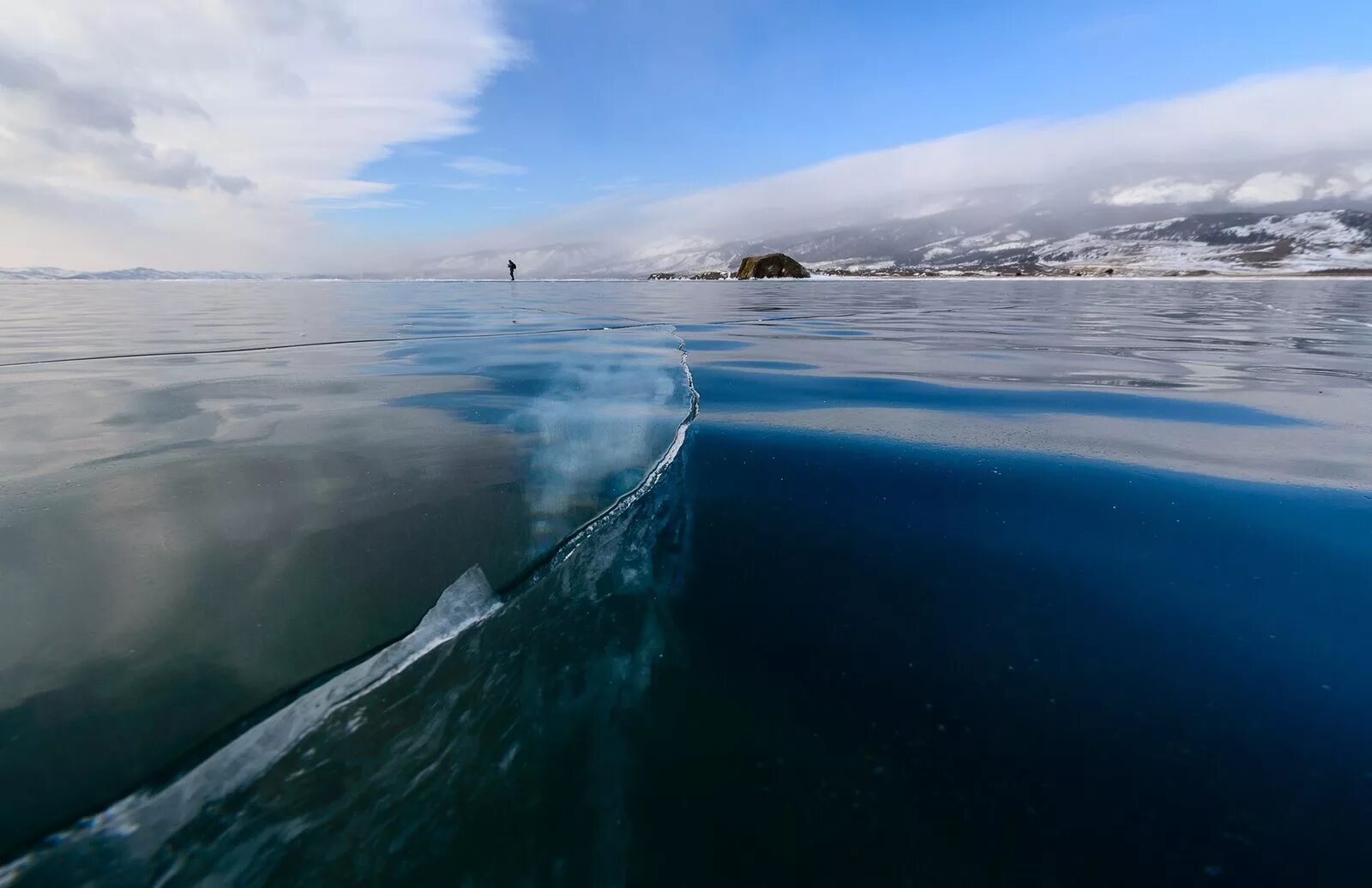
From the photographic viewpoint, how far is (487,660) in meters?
2.53

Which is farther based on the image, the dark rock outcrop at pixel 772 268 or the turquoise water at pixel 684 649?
the dark rock outcrop at pixel 772 268

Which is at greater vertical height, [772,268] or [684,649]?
[772,268]

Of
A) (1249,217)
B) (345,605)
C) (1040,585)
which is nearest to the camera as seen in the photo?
(345,605)

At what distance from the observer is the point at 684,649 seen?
2627 millimetres

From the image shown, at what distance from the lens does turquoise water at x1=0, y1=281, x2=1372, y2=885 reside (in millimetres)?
1771

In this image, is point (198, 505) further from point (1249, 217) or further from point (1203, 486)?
point (1249, 217)

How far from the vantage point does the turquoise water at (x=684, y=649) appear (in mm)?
1771

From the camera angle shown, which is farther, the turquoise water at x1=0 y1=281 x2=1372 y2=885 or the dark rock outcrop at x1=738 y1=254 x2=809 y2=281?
the dark rock outcrop at x1=738 y1=254 x2=809 y2=281

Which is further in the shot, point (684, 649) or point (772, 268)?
point (772, 268)

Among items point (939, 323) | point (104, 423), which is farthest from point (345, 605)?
point (939, 323)

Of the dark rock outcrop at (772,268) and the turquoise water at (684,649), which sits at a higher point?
the dark rock outcrop at (772,268)

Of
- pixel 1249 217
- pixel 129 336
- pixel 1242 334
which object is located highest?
pixel 1249 217

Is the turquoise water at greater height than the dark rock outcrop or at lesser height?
lesser

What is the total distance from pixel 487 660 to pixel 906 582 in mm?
2146
